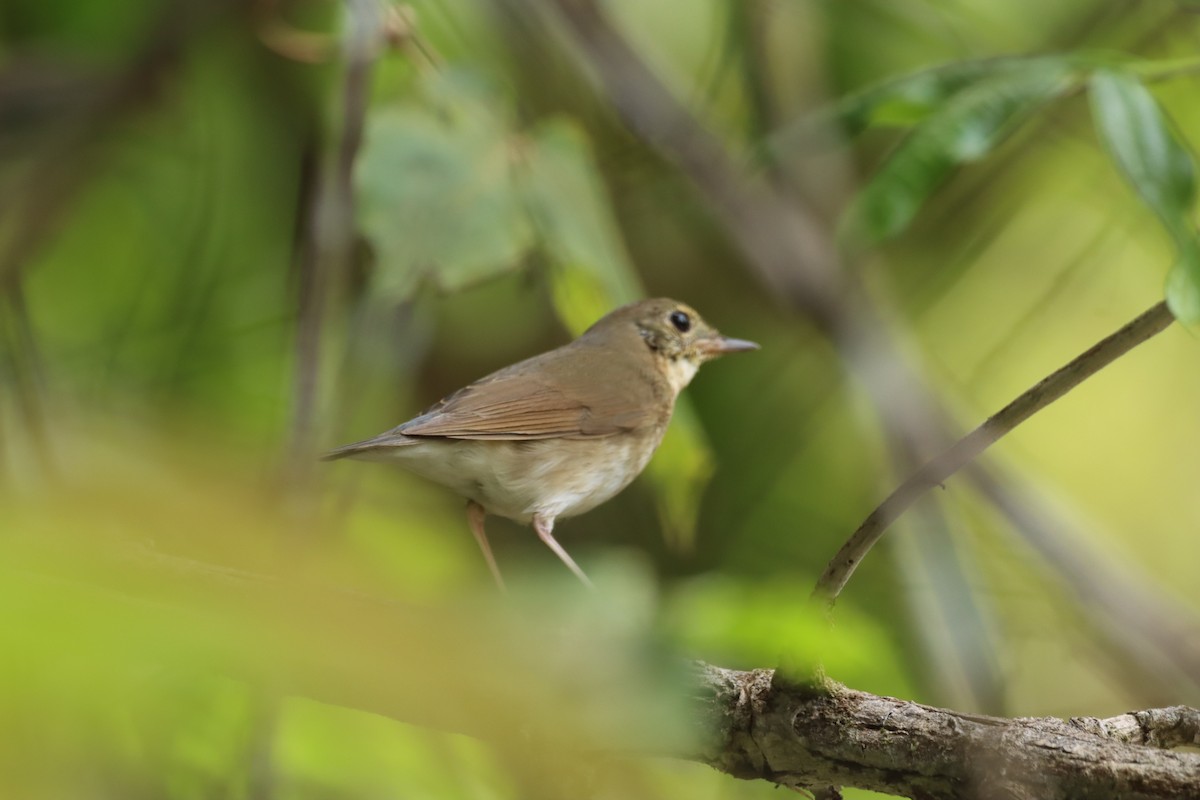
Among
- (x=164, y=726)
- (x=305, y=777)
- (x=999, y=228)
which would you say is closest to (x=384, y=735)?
(x=305, y=777)

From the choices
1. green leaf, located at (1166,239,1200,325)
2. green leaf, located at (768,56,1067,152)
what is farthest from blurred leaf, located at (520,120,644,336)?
green leaf, located at (1166,239,1200,325)

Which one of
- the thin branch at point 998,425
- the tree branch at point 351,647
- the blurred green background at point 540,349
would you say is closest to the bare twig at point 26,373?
the blurred green background at point 540,349

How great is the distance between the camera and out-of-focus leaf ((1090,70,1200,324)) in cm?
219

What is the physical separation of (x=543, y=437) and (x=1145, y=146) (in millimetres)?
2176

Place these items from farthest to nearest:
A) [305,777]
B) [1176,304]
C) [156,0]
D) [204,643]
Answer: [156,0] → [305,777] → [1176,304] → [204,643]

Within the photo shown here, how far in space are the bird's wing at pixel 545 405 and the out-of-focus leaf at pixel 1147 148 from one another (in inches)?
81.2

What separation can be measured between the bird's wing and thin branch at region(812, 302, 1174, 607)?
2141 millimetres

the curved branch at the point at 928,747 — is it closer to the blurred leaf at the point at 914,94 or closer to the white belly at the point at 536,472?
the blurred leaf at the point at 914,94

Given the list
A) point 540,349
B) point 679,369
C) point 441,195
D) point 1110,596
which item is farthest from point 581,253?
point 540,349

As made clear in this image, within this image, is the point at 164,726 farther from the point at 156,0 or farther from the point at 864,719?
the point at 156,0

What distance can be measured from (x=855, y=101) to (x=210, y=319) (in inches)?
146

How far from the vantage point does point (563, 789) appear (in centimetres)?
96

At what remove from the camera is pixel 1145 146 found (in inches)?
91.0

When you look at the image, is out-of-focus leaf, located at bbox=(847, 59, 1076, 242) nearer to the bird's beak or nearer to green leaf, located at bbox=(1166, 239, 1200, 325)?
green leaf, located at bbox=(1166, 239, 1200, 325)
